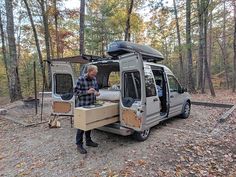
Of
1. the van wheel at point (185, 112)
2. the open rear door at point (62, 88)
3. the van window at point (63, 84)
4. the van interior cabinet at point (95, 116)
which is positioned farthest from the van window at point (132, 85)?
the van wheel at point (185, 112)

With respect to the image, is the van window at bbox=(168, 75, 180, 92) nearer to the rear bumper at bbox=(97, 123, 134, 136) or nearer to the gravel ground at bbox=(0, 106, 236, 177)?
the gravel ground at bbox=(0, 106, 236, 177)

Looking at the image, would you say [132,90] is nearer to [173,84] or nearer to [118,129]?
[118,129]

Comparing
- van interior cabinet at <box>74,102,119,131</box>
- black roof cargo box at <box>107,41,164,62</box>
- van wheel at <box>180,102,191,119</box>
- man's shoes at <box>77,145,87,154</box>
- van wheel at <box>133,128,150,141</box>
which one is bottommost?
man's shoes at <box>77,145,87,154</box>

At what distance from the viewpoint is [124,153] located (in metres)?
4.29

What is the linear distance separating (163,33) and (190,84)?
7.71m

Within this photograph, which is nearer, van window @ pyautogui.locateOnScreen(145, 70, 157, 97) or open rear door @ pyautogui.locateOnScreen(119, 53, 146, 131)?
open rear door @ pyautogui.locateOnScreen(119, 53, 146, 131)

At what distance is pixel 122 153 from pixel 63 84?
10.3 ft

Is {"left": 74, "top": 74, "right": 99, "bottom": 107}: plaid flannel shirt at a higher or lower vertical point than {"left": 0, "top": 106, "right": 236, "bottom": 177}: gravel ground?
higher

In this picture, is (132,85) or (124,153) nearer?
(124,153)

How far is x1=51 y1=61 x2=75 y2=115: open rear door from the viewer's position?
599 cm

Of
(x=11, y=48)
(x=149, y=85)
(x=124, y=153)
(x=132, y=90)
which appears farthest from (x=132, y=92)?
(x=11, y=48)

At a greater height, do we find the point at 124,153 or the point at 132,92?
the point at 132,92

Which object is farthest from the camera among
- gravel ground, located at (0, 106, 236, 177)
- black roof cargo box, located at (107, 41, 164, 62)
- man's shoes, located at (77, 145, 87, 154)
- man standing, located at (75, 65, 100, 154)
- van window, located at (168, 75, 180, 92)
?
van window, located at (168, 75, 180, 92)

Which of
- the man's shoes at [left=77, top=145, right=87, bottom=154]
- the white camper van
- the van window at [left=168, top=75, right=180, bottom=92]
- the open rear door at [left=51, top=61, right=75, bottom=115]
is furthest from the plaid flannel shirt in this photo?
the van window at [left=168, top=75, right=180, bottom=92]
